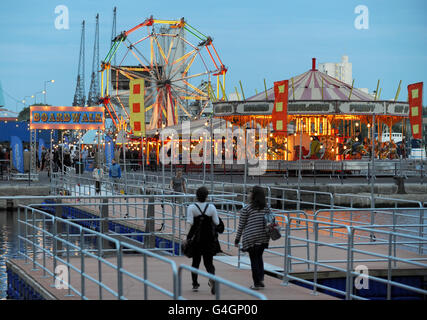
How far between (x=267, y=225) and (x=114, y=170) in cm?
1911

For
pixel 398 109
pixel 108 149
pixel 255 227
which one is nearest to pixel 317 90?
pixel 398 109

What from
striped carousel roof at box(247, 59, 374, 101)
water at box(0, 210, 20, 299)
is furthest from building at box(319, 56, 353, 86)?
water at box(0, 210, 20, 299)

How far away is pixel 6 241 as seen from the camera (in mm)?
23688

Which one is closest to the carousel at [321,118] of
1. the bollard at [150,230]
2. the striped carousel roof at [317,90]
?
the striped carousel roof at [317,90]

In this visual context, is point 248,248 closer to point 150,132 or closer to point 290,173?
point 290,173

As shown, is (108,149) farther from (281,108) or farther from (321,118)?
(281,108)

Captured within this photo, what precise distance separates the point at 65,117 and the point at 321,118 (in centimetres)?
1632

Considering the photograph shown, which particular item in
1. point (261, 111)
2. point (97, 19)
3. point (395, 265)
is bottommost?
point (395, 265)

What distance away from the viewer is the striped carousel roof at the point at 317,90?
44.6m

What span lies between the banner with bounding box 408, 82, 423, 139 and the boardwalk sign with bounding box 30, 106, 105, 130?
578 inches

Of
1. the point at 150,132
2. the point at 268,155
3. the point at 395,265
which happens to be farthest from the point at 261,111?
the point at 395,265

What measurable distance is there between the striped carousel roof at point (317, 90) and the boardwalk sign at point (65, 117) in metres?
13.3
